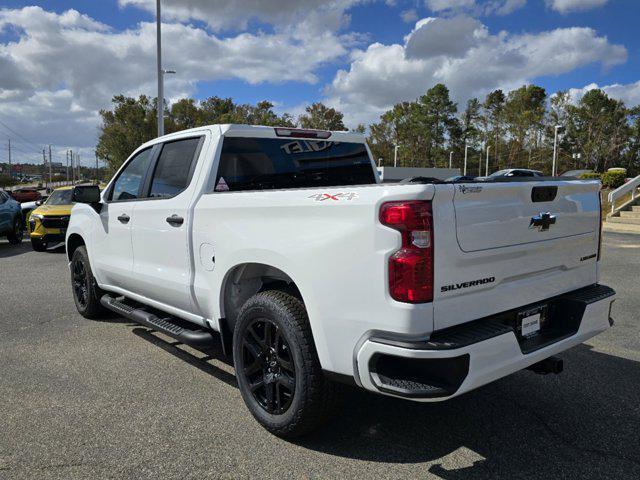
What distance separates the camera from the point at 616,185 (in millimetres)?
25922

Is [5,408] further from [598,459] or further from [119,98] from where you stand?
[119,98]

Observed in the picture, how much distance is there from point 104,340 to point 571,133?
8213cm

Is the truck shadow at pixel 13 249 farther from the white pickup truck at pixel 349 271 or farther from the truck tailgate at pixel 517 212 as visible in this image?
the truck tailgate at pixel 517 212

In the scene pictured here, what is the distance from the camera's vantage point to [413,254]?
2436mm

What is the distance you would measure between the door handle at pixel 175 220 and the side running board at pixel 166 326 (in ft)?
2.63

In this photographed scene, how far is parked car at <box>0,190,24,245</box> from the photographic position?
1359 cm

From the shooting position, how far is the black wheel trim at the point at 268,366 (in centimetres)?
307

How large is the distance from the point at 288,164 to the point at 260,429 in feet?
6.85

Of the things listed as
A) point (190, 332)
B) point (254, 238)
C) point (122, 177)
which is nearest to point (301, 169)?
point (254, 238)

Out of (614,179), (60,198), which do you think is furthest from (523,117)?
(60,198)

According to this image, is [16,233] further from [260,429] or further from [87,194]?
[260,429]

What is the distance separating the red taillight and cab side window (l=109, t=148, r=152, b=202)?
3013mm

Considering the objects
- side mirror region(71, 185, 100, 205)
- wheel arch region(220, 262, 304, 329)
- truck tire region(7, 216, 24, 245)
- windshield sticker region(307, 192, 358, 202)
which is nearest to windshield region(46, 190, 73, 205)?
truck tire region(7, 216, 24, 245)

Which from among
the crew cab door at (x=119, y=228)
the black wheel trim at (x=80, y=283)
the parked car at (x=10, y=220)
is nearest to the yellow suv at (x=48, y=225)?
the parked car at (x=10, y=220)
